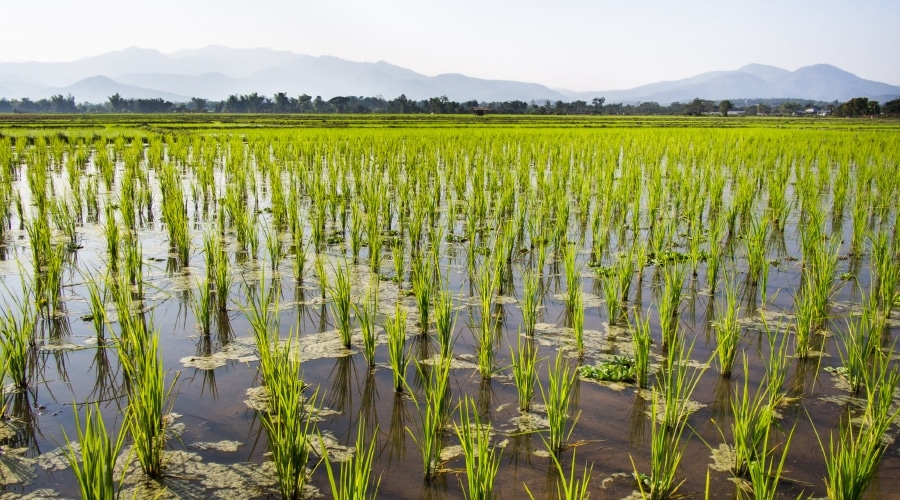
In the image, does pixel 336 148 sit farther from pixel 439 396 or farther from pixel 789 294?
pixel 439 396

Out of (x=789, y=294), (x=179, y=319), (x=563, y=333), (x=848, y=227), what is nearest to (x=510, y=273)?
(x=563, y=333)

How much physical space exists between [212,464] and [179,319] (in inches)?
78.4

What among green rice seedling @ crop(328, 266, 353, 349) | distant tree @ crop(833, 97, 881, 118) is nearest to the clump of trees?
distant tree @ crop(833, 97, 881, 118)

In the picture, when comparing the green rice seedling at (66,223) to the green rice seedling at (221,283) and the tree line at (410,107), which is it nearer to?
the green rice seedling at (221,283)

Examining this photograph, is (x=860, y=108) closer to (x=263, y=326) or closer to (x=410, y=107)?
(x=410, y=107)

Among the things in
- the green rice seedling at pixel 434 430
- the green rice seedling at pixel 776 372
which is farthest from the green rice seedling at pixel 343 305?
the green rice seedling at pixel 776 372

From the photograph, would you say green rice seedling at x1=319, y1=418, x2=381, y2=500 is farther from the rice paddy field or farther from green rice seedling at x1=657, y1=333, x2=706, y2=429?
green rice seedling at x1=657, y1=333, x2=706, y2=429

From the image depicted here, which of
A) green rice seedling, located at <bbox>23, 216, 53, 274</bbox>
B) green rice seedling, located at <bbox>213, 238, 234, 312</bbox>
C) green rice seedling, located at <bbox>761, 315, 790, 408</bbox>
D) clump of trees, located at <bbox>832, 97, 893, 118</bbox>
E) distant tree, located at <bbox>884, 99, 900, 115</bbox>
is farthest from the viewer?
clump of trees, located at <bbox>832, 97, 893, 118</bbox>

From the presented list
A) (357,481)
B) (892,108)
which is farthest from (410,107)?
(357,481)

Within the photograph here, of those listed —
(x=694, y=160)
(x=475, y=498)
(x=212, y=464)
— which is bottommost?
(x=212, y=464)

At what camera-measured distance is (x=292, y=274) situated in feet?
17.8

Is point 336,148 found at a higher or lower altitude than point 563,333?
higher

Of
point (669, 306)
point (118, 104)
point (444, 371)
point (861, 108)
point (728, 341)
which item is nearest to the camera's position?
point (444, 371)

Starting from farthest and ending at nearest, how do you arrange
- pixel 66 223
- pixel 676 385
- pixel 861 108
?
pixel 861 108, pixel 66 223, pixel 676 385
